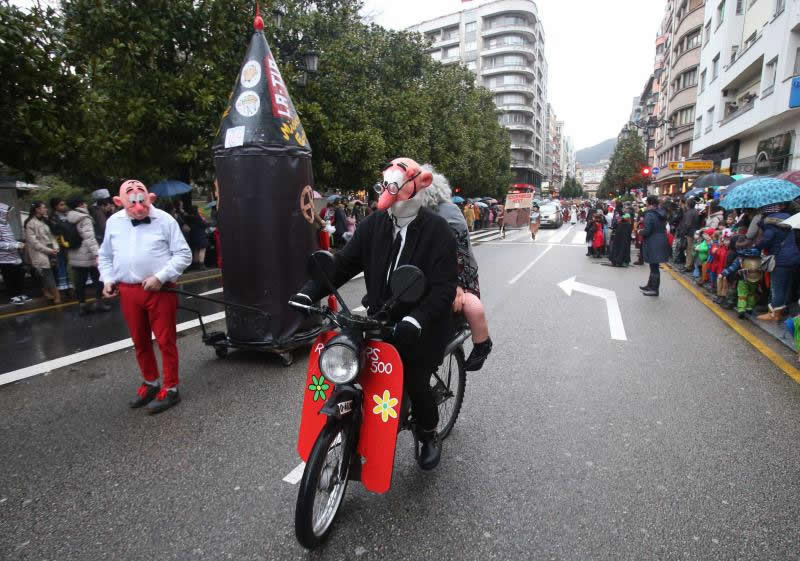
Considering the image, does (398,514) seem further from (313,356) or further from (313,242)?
(313,242)

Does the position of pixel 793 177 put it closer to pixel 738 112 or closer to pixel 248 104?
pixel 248 104

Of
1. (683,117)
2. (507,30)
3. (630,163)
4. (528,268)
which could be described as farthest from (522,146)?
(528,268)

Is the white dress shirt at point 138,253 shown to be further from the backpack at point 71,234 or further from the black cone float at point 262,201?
the backpack at point 71,234

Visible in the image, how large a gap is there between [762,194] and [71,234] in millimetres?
10757

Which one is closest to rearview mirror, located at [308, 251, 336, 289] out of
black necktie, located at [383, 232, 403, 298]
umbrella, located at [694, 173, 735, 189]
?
black necktie, located at [383, 232, 403, 298]

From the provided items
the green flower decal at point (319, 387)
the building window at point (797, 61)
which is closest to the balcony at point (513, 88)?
the building window at point (797, 61)

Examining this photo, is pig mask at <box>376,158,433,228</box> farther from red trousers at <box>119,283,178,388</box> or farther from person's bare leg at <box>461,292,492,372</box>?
red trousers at <box>119,283,178,388</box>

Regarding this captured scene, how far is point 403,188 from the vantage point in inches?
99.3

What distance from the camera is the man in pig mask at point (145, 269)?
12.6ft

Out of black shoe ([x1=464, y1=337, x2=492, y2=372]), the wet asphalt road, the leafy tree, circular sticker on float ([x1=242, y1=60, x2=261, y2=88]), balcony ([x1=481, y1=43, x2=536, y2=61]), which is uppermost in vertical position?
balcony ([x1=481, y1=43, x2=536, y2=61])

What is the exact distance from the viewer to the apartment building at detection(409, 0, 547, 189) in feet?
223

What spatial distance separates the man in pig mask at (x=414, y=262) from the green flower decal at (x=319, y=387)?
41 cm

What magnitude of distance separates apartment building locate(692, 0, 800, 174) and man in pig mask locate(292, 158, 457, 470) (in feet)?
56.7

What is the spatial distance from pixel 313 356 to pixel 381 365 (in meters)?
0.39
